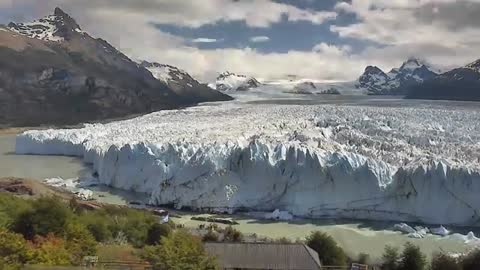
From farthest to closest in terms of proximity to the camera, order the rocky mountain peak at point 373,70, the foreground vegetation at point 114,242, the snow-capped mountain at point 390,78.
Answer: the rocky mountain peak at point 373,70, the snow-capped mountain at point 390,78, the foreground vegetation at point 114,242

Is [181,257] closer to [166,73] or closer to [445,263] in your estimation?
[445,263]

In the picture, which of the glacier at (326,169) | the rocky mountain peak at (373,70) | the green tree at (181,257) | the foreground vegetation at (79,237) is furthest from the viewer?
the rocky mountain peak at (373,70)

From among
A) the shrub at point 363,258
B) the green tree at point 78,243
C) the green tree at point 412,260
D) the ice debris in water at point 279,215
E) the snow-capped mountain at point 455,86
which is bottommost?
the shrub at point 363,258

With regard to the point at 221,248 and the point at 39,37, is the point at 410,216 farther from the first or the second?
the point at 39,37

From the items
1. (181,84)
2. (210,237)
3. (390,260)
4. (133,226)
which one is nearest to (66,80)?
Answer: (181,84)

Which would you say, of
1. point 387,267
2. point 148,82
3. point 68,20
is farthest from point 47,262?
point 68,20

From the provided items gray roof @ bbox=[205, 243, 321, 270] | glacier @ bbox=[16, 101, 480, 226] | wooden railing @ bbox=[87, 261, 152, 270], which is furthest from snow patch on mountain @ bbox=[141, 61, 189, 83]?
wooden railing @ bbox=[87, 261, 152, 270]

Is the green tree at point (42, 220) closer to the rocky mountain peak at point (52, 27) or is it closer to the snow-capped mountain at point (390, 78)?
the rocky mountain peak at point (52, 27)

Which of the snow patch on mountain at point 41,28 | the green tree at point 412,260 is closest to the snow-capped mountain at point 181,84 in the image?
the snow patch on mountain at point 41,28
